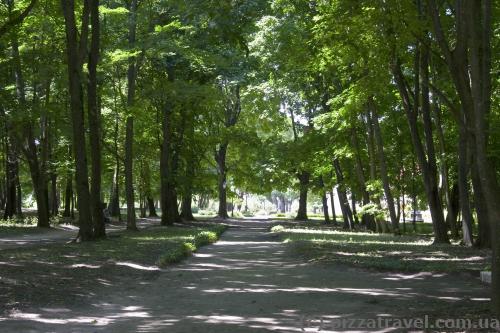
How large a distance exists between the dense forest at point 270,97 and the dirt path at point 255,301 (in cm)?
192

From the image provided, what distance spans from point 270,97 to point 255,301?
26.3 metres

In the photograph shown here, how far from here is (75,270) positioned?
1100cm

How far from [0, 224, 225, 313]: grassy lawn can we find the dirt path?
0.42 metres

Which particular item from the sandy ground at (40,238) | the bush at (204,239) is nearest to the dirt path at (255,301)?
the bush at (204,239)

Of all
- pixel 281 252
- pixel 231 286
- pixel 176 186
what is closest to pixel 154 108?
pixel 176 186

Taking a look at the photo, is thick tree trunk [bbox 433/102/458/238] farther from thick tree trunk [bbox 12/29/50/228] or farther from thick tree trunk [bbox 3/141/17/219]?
thick tree trunk [bbox 3/141/17/219]

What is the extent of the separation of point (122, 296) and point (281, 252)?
28.3 feet

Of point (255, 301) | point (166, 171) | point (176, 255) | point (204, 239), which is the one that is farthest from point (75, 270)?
point (166, 171)

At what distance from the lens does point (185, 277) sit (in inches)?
445

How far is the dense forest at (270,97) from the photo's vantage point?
11219mm

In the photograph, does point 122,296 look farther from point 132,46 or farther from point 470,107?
point 132,46

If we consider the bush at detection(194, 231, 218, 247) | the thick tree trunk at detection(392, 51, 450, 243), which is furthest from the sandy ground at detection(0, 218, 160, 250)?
the thick tree trunk at detection(392, 51, 450, 243)

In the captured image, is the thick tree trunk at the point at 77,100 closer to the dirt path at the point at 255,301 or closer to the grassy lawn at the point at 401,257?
the dirt path at the point at 255,301

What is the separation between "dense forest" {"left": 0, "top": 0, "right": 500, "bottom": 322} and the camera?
1122cm
